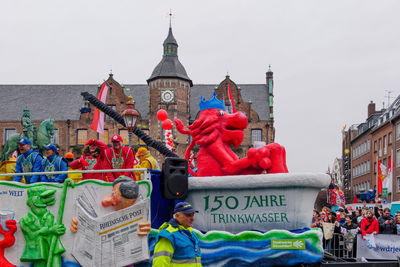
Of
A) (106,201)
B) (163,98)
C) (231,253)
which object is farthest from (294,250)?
(163,98)

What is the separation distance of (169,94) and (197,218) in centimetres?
4196

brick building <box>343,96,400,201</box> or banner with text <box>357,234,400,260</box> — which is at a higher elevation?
brick building <box>343,96,400,201</box>

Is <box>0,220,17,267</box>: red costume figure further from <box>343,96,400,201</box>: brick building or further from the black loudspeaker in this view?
<box>343,96,400,201</box>: brick building

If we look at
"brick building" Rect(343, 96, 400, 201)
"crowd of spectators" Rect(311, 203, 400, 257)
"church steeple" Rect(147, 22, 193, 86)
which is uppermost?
"church steeple" Rect(147, 22, 193, 86)

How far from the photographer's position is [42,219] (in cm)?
672

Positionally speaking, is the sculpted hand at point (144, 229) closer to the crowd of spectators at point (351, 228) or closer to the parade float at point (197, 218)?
the parade float at point (197, 218)

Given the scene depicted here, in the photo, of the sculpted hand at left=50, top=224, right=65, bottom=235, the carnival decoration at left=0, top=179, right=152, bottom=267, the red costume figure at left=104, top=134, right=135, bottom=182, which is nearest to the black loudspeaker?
the carnival decoration at left=0, top=179, right=152, bottom=267

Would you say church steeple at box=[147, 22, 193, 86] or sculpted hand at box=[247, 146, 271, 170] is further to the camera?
church steeple at box=[147, 22, 193, 86]

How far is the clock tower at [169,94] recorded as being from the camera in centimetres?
4806

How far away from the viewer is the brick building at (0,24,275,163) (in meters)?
49.0

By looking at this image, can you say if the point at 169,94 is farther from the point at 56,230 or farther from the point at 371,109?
the point at 56,230

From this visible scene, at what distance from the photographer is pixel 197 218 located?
292 inches

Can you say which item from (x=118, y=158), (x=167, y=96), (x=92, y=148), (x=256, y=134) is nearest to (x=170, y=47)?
(x=167, y=96)

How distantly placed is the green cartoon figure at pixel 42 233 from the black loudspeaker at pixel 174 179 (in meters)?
1.51
